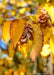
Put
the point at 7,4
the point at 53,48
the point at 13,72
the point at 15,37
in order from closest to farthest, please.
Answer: the point at 15,37
the point at 53,48
the point at 13,72
the point at 7,4

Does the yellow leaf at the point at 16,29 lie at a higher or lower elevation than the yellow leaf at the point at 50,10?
lower

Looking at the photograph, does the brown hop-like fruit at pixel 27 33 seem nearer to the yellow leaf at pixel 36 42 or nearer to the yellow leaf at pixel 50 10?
the yellow leaf at pixel 36 42

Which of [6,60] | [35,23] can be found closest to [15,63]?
[6,60]

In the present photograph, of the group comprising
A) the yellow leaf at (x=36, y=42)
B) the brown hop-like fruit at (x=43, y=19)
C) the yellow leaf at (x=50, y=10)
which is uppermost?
the yellow leaf at (x=50, y=10)

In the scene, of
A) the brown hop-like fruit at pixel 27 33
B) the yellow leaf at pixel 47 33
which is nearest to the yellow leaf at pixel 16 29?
the brown hop-like fruit at pixel 27 33

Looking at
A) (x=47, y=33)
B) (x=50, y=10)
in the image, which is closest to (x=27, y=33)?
(x=47, y=33)

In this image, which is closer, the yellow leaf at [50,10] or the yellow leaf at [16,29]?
the yellow leaf at [16,29]

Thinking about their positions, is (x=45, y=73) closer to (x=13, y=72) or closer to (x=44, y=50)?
(x=13, y=72)

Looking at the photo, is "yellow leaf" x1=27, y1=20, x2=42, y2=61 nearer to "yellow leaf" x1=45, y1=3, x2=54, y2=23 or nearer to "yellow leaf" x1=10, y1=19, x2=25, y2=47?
"yellow leaf" x1=10, y1=19, x2=25, y2=47
